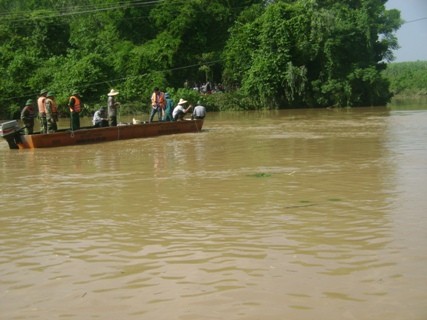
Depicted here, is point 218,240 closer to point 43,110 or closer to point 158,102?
point 43,110

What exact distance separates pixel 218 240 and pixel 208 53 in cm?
4645

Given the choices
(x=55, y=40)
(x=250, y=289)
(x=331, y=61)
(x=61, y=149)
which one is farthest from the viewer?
(x=55, y=40)

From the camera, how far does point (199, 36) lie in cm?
5247

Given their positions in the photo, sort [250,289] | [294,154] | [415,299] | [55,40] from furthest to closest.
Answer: [55,40]
[294,154]
[250,289]
[415,299]

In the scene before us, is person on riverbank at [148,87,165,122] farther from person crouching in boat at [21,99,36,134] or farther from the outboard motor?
the outboard motor

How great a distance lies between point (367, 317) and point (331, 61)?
148 ft

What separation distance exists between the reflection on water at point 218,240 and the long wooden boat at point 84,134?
4742 millimetres

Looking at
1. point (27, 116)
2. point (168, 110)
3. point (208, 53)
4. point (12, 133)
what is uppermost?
point (208, 53)

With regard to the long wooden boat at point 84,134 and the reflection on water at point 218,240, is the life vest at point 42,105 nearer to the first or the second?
the long wooden boat at point 84,134

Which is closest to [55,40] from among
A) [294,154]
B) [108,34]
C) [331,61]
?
[108,34]

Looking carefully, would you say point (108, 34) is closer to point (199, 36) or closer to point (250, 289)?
point (199, 36)

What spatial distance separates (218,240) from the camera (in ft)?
24.0

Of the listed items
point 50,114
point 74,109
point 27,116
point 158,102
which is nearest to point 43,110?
point 50,114

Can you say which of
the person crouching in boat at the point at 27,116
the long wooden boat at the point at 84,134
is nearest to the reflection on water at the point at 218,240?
the long wooden boat at the point at 84,134
